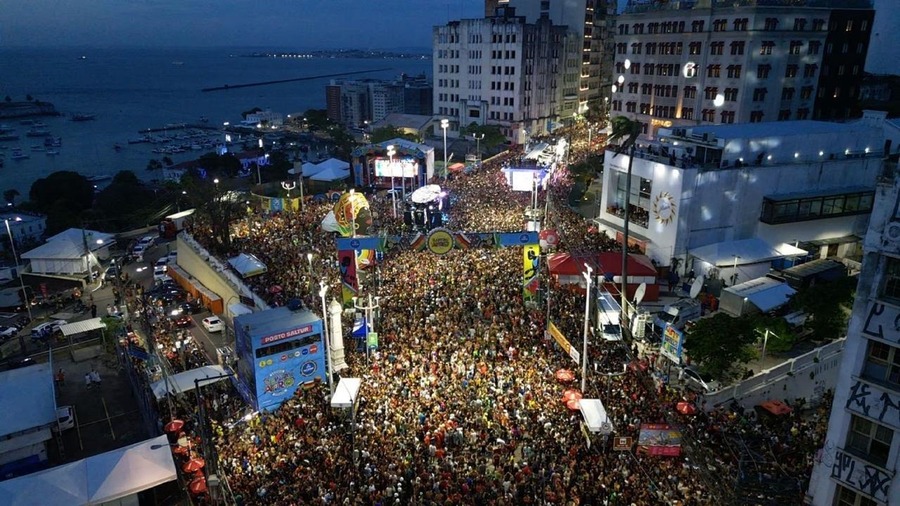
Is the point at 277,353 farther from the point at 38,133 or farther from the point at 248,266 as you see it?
the point at 38,133

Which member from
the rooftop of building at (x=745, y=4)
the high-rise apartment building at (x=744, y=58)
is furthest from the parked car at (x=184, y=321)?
the rooftop of building at (x=745, y=4)

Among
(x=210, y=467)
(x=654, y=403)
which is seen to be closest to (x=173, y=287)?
(x=210, y=467)

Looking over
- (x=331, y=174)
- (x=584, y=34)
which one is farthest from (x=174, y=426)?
(x=584, y=34)

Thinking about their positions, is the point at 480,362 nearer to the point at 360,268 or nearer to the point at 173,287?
the point at 360,268

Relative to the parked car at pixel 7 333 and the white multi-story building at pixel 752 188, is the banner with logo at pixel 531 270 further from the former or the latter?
the parked car at pixel 7 333

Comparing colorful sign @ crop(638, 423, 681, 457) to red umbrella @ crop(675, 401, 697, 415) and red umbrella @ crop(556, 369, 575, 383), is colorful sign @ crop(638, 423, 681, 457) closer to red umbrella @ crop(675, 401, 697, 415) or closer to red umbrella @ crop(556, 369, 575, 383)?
red umbrella @ crop(675, 401, 697, 415)

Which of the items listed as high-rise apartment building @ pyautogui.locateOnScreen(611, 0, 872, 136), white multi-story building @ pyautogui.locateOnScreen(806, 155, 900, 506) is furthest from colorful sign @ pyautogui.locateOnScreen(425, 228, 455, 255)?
high-rise apartment building @ pyautogui.locateOnScreen(611, 0, 872, 136)
